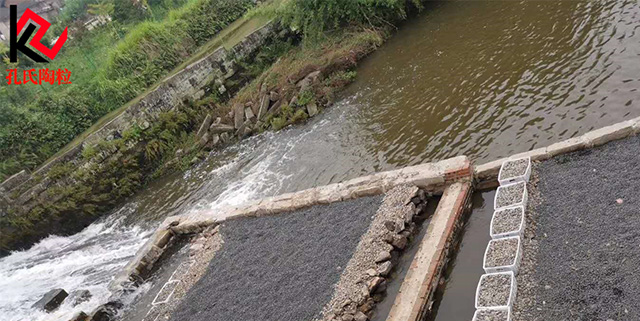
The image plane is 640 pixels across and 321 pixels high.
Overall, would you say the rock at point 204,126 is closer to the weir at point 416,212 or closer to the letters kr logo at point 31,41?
the weir at point 416,212

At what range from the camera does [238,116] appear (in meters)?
17.1

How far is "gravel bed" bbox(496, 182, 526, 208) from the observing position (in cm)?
711

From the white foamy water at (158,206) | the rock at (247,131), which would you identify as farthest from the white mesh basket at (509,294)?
the rock at (247,131)

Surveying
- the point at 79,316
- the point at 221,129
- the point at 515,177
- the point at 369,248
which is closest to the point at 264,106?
the point at 221,129

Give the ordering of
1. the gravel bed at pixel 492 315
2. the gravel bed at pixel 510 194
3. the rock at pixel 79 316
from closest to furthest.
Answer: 1. the gravel bed at pixel 492 315
2. the gravel bed at pixel 510 194
3. the rock at pixel 79 316

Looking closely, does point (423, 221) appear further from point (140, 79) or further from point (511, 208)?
point (140, 79)

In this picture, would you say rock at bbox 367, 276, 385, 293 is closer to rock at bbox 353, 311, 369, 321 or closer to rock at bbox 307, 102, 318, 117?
rock at bbox 353, 311, 369, 321

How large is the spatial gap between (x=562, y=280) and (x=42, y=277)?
14405mm

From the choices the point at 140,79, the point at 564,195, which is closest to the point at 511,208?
the point at 564,195

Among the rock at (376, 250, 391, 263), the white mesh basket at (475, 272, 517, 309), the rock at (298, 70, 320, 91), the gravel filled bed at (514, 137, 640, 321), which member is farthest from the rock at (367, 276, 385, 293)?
the rock at (298, 70, 320, 91)

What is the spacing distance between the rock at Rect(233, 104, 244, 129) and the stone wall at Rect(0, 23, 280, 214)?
10.3 feet

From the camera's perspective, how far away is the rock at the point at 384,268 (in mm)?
7276

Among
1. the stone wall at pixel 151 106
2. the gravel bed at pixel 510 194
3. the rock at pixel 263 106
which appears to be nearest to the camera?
the gravel bed at pixel 510 194

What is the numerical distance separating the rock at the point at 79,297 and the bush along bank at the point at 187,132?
226 inches
